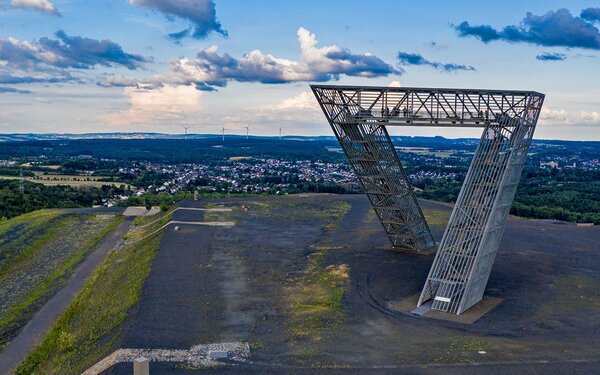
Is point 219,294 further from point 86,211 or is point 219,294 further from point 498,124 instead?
point 86,211

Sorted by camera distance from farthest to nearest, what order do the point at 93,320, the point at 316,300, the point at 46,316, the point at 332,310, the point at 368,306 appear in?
the point at 46,316
the point at 93,320
the point at 316,300
the point at 368,306
the point at 332,310

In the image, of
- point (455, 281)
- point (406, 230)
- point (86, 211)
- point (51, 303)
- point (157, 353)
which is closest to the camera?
point (157, 353)

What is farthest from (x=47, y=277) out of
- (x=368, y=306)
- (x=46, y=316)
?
(x=368, y=306)

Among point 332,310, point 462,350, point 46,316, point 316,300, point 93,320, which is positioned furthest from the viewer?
point 46,316

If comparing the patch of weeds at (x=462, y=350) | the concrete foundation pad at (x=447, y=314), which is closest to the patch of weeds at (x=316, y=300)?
the concrete foundation pad at (x=447, y=314)

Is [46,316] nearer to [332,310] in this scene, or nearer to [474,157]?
[332,310]

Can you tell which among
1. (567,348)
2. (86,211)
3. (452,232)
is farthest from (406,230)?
(86,211)

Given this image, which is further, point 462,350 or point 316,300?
point 316,300
